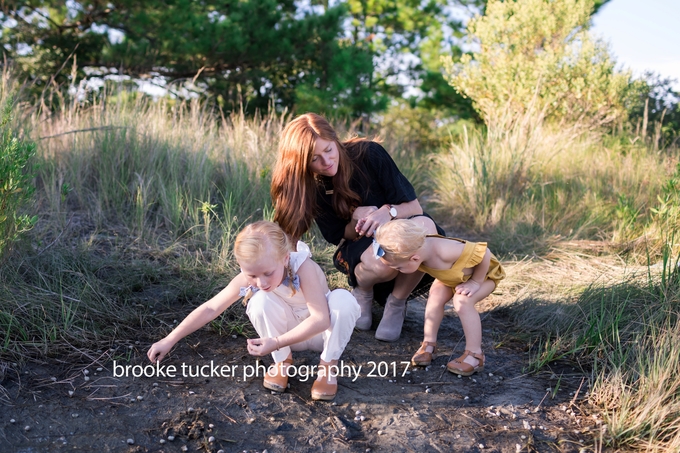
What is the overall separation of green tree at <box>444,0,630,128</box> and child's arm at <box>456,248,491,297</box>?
14.3 ft

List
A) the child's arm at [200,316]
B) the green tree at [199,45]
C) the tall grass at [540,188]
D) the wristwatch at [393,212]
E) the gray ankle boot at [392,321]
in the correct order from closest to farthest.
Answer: the child's arm at [200,316]
the wristwatch at [393,212]
the gray ankle boot at [392,321]
the tall grass at [540,188]
the green tree at [199,45]

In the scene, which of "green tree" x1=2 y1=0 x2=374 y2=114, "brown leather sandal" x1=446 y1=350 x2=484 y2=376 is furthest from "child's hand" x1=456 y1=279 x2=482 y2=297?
"green tree" x1=2 y1=0 x2=374 y2=114

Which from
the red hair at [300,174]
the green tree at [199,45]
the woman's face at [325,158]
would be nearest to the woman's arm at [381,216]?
the red hair at [300,174]

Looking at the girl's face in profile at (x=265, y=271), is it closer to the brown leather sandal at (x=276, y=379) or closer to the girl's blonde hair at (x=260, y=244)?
the girl's blonde hair at (x=260, y=244)

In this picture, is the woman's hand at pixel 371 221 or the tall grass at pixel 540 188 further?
the tall grass at pixel 540 188

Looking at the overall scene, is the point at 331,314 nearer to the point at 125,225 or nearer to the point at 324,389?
the point at 324,389

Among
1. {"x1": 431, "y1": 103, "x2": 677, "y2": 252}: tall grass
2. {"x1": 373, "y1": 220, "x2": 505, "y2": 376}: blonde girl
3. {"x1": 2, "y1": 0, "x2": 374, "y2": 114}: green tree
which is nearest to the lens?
{"x1": 373, "y1": 220, "x2": 505, "y2": 376}: blonde girl

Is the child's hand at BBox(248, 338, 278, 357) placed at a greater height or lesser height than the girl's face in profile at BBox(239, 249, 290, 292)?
lesser

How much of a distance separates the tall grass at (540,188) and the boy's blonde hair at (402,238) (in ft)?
6.95

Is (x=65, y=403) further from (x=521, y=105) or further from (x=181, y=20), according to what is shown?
(x=181, y=20)

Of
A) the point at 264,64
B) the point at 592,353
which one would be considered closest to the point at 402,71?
the point at 264,64

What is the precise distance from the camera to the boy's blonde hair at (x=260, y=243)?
221cm

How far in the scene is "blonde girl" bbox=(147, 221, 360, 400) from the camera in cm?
→ 226

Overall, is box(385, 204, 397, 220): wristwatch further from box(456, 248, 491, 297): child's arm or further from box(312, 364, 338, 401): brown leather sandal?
box(312, 364, 338, 401): brown leather sandal
